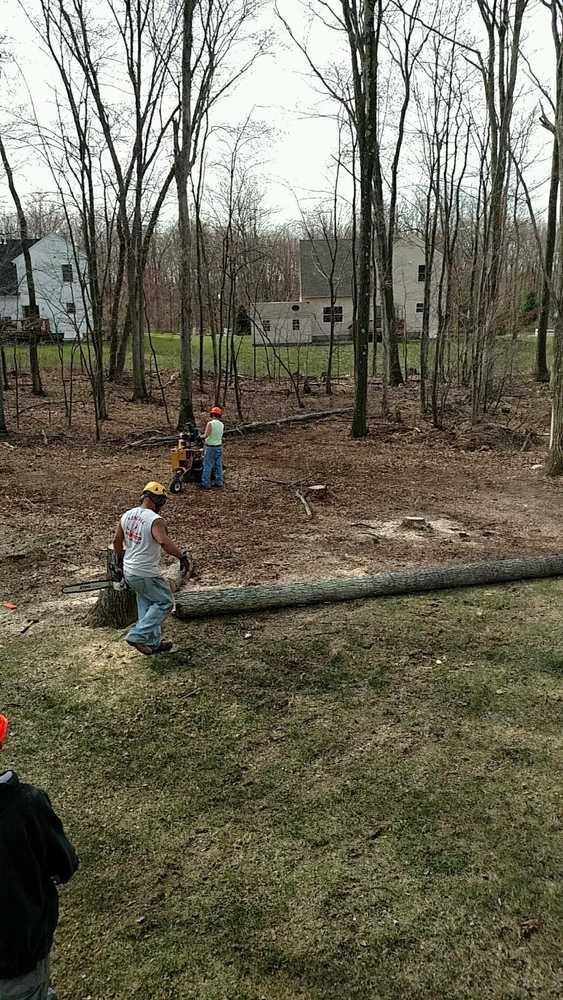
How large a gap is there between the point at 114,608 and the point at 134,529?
46.3 inches

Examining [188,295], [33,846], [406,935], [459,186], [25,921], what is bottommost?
[406,935]

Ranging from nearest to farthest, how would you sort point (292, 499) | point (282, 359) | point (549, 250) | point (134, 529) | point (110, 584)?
point (134, 529), point (110, 584), point (292, 499), point (549, 250), point (282, 359)

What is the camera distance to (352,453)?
586 inches

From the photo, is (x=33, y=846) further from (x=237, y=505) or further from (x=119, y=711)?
(x=237, y=505)

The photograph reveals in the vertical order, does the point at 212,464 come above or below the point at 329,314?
below

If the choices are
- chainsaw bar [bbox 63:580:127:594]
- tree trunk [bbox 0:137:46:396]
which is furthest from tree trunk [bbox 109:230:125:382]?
chainsaw bar [bbox 63:580:127:594]

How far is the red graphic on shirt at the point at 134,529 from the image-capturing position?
545cm

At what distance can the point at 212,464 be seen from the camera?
37.7 ft

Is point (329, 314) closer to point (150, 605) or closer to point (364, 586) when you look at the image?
point (364, 586)

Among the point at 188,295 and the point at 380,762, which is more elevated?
the point at 188,295

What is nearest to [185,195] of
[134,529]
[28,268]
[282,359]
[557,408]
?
[28,268]

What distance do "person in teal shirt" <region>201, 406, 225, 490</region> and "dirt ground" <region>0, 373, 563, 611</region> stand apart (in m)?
0.33

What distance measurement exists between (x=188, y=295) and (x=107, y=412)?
17.4 ft

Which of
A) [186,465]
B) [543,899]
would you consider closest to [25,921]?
[543,899]
